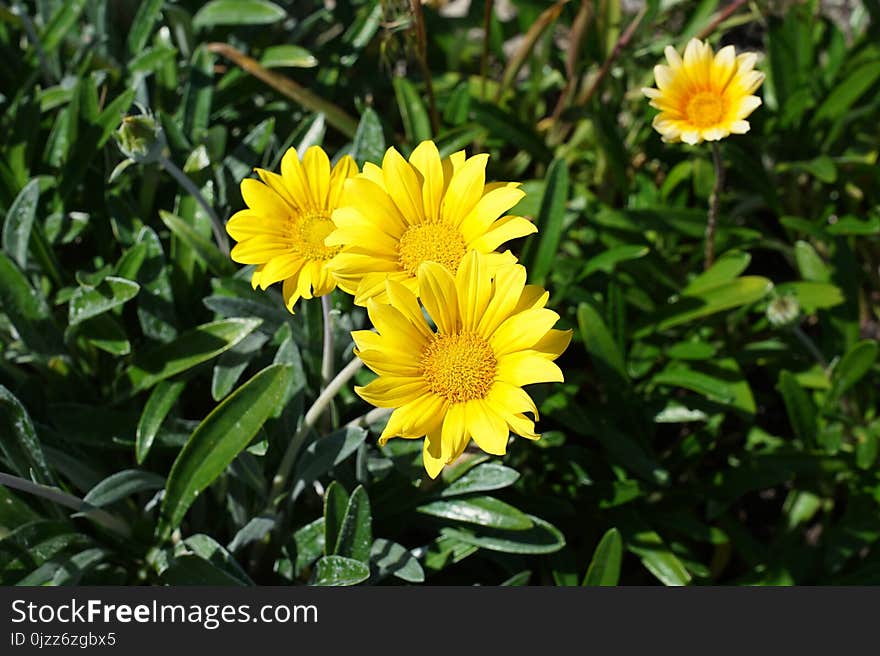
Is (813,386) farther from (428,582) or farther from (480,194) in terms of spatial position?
(480,194)

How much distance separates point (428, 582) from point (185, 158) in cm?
121

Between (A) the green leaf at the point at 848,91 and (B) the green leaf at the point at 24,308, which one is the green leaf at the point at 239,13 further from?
(A) the green leaf at the point at 848,91

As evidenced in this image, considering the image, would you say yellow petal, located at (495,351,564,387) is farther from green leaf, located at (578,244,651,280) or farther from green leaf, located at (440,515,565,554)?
green leaf, located at (578,244,651,280)

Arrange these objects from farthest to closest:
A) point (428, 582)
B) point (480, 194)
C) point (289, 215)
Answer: point (428, 582)
point (289, 215)
point (480, 194)

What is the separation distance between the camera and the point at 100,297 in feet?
6.37

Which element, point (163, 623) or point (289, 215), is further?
point (163, 623)

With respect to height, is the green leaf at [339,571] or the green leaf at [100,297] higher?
the green leaf at [100,297]

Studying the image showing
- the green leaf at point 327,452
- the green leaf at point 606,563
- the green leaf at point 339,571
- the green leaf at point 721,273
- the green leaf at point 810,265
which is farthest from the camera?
the green leaf at point 810,265

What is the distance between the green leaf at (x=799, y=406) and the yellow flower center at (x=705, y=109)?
0.65 metres

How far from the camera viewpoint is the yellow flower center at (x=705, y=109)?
6.44 feet

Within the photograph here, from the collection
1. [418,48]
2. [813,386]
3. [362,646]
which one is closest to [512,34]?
[418,48]

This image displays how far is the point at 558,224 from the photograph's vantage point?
213 centimetres

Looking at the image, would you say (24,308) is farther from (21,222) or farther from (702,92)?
(702,92)

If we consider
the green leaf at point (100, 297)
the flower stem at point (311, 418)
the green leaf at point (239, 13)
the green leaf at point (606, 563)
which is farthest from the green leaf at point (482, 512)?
the green leaf at point (239, 13)
